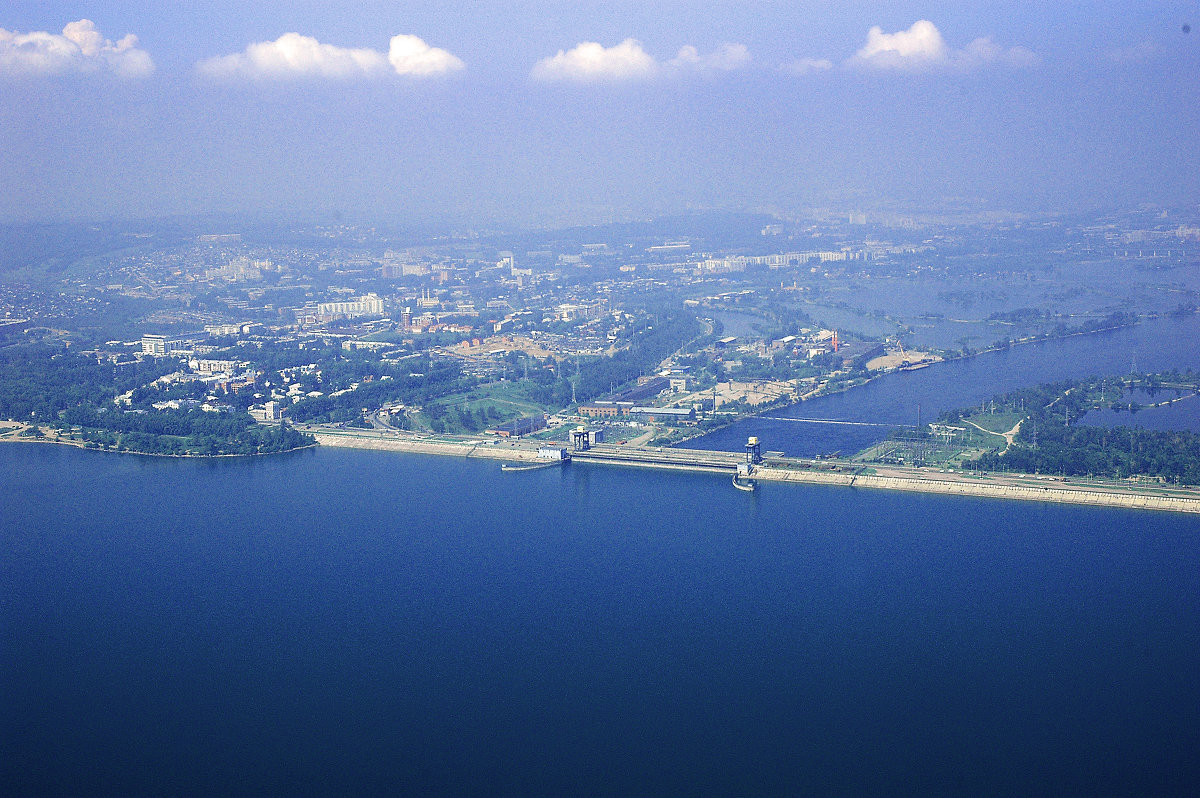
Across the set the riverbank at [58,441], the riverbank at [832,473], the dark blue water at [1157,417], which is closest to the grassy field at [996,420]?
the dark blue water at [1157,417]

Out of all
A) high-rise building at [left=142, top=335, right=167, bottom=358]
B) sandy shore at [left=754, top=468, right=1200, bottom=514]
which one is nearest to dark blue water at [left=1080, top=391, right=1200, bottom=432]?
sandy shore at [left=754, top=468, right=1200, bottom=514]

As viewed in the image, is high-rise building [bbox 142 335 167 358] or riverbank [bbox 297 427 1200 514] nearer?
riverbank [bbox 297 427 1200 514]

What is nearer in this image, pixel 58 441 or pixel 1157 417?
pixel 1157 417

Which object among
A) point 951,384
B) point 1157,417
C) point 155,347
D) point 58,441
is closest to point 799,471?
point 1157,417

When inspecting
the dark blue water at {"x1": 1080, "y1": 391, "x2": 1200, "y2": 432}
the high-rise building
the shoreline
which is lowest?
the shoreline

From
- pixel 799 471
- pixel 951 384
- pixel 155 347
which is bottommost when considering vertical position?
pixel 799 471

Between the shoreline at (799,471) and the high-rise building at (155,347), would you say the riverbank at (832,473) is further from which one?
the high-rise building at (155,347)

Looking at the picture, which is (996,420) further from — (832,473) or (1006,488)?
(832,473)

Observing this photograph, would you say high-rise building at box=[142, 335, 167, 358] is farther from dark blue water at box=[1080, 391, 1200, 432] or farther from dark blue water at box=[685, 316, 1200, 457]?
dark blue water at box=[1080, 391, 1200, 432]
